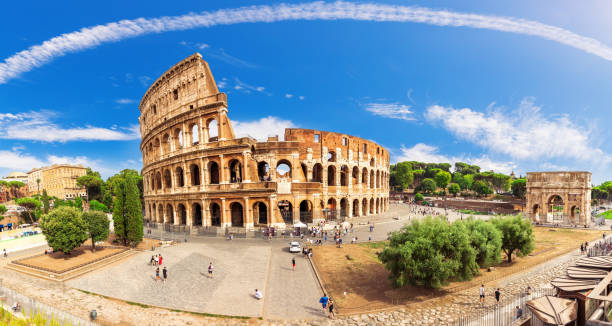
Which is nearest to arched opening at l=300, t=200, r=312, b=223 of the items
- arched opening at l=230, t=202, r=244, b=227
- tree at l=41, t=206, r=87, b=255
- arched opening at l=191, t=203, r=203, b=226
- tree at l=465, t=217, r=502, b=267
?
arched opening at l=230, t=202, r=244, b=227

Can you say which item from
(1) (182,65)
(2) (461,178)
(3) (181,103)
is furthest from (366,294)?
(2) (461,178)

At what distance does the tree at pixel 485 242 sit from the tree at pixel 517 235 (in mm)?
2662

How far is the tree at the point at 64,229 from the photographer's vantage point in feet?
66.9

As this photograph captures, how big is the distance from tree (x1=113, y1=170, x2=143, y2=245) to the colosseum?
6183 millimetres

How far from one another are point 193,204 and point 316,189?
16.7m

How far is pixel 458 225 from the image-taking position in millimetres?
15695

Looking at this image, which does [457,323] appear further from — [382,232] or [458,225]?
[382,232]

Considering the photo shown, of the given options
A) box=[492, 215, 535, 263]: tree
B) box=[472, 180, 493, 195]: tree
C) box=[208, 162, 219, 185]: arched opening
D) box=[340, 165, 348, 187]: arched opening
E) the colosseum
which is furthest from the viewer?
box=[472, 180, 493, 195]: tree

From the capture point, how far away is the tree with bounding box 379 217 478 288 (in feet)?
44.2

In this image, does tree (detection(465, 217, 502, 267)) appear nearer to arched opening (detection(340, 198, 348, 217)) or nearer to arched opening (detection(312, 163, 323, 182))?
arched opening (detection(312, 163, 323, 182))

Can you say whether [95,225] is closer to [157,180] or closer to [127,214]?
[127,214]

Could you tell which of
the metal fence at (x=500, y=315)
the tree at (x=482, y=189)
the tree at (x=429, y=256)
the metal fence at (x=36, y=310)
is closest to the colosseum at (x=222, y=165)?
the metal fence at (x=36, y=310)

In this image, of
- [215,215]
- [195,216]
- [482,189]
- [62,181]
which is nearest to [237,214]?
[215,215]

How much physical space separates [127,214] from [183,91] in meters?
17.6
